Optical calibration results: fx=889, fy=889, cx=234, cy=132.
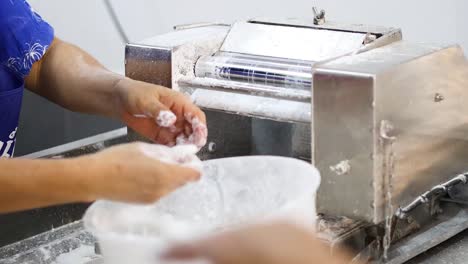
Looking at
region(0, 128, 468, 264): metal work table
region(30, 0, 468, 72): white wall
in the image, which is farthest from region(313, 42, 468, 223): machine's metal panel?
region(30, 0, 468, 72): white wall

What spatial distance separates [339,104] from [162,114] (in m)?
0.24

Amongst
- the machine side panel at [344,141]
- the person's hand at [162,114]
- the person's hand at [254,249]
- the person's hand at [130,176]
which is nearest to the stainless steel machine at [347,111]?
the machine side panel at [344,141]

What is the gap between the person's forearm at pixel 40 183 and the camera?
0.95 m

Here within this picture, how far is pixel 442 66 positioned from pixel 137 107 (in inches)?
17.6

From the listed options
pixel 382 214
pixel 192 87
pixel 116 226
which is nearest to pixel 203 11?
pixel 192 87

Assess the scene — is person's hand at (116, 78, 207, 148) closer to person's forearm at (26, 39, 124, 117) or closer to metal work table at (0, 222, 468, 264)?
person's forearm at (26, 39, 124, 117)

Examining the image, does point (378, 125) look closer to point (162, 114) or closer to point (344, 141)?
point (344, 141)

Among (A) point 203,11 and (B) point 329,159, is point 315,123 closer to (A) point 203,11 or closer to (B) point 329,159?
(B) point 329,159

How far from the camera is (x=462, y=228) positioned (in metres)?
1.38

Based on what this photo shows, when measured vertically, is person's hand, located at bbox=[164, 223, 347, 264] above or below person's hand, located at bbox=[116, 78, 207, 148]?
above

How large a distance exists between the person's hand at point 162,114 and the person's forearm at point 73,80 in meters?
0.09

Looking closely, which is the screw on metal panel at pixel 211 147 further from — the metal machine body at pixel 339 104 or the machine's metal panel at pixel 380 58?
the machine's metal panel at pixel 380 58

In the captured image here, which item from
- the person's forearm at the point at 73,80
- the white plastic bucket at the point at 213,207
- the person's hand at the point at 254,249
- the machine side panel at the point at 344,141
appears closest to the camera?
the person's hand at the point at 254,249

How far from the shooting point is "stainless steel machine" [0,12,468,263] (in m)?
1.20
